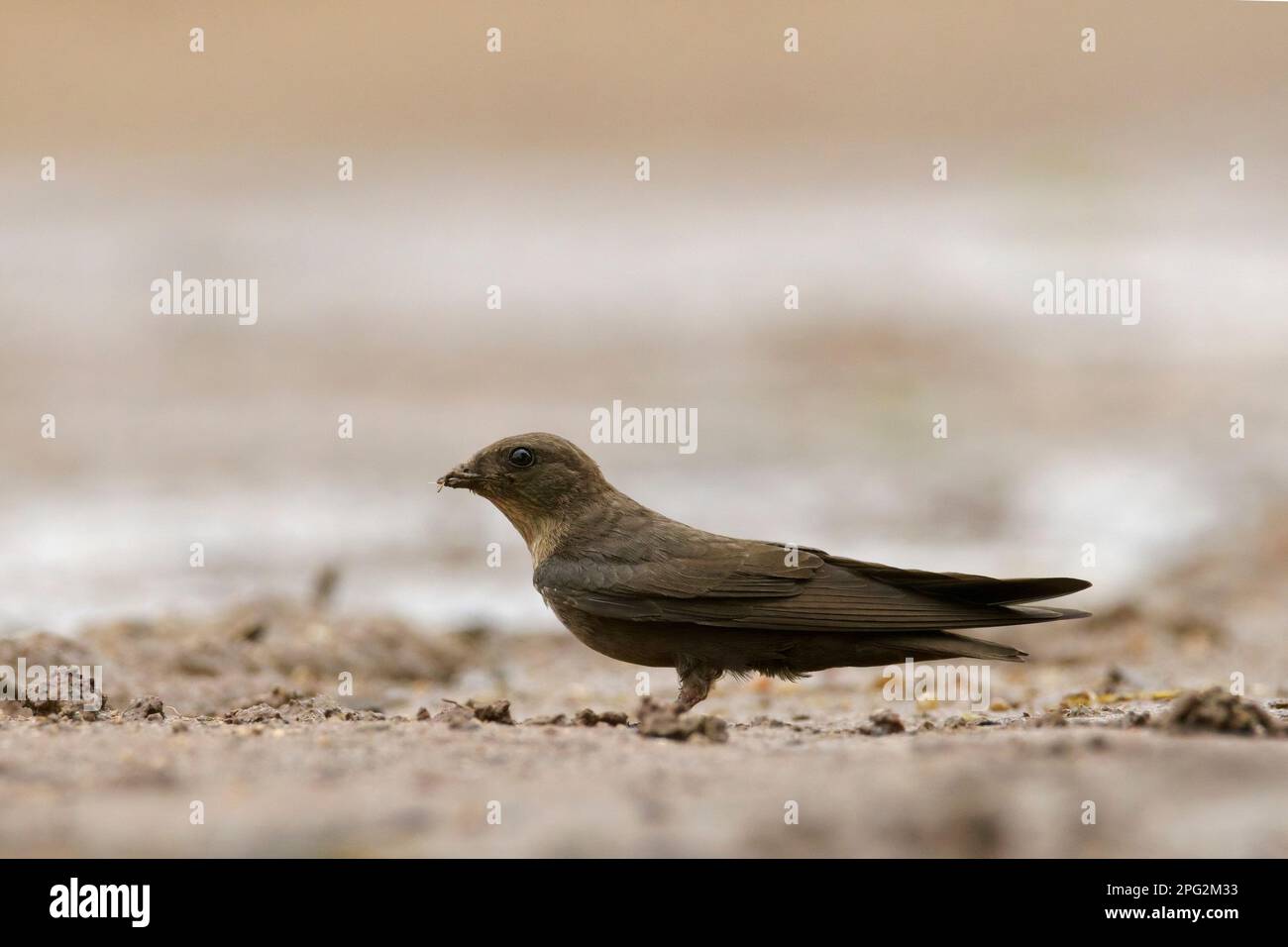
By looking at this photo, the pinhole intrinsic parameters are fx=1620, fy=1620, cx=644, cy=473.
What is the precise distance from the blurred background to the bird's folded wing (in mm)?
4507

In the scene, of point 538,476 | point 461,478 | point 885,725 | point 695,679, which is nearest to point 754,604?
point 695,679

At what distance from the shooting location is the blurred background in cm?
1367

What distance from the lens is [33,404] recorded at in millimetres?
18281

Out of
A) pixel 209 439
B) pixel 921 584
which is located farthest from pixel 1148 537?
pixel 209 439

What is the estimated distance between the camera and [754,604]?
632 centimetres

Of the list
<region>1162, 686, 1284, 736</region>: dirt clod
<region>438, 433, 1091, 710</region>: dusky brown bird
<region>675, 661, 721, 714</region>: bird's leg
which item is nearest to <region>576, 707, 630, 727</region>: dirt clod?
<region>438, 433, 1091, 710</region>: dusky brown bird

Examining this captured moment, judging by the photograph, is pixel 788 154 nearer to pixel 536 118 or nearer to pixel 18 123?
pixel 536 118

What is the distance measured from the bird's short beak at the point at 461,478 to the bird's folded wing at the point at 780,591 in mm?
589

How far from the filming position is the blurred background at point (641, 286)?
1367 cm

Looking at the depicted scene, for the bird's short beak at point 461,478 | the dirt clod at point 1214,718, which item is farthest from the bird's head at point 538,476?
the dirt clod at point 1214,718

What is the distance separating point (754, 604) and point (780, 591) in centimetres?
11

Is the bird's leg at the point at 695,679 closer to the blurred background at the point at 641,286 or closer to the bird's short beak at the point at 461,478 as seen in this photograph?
the bird's short beak at the point at 461,478

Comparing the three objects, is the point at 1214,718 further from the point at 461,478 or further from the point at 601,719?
the point at 461,478

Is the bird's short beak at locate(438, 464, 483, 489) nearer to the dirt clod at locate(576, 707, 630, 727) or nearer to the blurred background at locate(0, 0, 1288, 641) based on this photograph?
the dirt clod at locate(576, 707, 630, 727)
